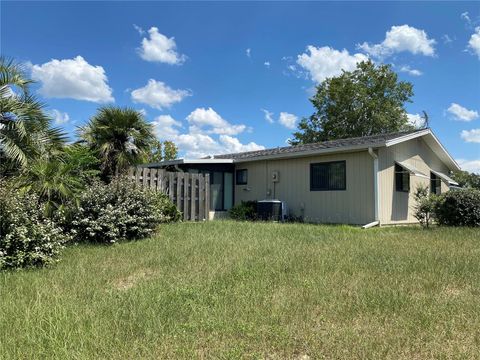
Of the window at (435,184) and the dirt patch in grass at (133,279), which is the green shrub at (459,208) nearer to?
the window at (435,184)

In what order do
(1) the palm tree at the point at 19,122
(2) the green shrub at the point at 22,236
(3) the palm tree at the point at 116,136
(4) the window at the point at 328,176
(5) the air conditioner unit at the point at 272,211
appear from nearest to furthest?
(2) the green shrub at the point at 22,236, (1) the palm tree at the point at 19,122, (3) the palm tree at the point at 116,136, (4) the window at the point at 328,176, (5) the air conditioner unit at the point at 272,211

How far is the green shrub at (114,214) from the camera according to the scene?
26.8ft

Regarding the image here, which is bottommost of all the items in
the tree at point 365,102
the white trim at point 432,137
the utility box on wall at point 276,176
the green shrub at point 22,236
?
the green shrub at point 22,236

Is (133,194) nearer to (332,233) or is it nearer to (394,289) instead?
(332,233)

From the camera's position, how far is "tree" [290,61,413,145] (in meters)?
33.6

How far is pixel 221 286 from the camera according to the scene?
5125 mm

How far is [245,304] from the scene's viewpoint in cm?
444

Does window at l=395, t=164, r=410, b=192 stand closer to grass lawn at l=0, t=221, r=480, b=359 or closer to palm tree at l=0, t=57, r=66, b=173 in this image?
grass lawn at l=0, t=221, r=480, b=359

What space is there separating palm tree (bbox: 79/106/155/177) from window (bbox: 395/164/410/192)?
8912 mm

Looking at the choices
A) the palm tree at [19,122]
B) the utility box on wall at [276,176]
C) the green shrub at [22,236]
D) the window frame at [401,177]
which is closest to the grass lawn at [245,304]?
the green shrub at [22,236]

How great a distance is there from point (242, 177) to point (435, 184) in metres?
8.74

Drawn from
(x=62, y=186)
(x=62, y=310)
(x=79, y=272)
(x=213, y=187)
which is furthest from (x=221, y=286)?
(x=213, y=187)

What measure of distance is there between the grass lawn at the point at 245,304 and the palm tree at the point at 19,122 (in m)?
1.98

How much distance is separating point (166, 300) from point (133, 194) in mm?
4639
